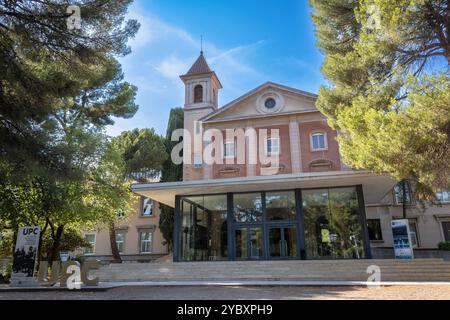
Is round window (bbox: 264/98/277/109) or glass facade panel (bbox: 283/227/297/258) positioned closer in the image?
glass facade panel (bbox: 283/227/297/258)

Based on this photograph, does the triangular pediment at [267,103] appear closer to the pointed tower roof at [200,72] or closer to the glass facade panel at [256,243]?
the pointed tower roof at [200,72]

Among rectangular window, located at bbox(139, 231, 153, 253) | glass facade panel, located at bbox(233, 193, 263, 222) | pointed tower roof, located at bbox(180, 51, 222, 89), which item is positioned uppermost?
pointed tower roof, located at bbox(180, 51, 222, 89)

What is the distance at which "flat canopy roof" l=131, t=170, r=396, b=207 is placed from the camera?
51.7 ft

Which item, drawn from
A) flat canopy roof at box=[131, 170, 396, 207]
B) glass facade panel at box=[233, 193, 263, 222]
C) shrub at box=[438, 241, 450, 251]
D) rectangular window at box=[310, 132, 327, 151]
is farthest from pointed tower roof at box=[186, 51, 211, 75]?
shrub at box=[438, 241, 450, 251]

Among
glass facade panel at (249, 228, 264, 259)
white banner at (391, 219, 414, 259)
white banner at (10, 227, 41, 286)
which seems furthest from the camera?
glass facade panel at (249, 228, 264, 259)

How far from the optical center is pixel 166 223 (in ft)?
90.8

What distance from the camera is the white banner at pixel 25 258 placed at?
12750 millimetres

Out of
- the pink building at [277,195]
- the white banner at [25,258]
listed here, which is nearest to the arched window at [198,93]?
the pink building at [277,195]

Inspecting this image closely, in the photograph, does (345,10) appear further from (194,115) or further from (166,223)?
(166,223)

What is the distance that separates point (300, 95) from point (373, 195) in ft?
27.9

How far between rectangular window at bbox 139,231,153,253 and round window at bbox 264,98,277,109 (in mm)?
14814

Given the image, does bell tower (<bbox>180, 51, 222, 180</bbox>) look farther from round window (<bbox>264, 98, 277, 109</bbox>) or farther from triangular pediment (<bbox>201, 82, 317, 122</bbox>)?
round window (<bbox>264, 98, 277, 109</bbox>)

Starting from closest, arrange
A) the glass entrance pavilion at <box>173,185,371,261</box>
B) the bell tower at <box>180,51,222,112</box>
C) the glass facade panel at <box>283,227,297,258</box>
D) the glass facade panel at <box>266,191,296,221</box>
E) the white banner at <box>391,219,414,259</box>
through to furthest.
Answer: the white banner at <box>391,219,414,259</box>
the glass entrance pavilion at <box>173,185,371,261</box>
the glass facade panel at <box>283,227,297,258</box>
the glass facade panel at <box>266,191,296,221</box>
the bell tower at <box>180,51,222,112</box>

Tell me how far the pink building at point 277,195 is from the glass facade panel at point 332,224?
0.05 m
